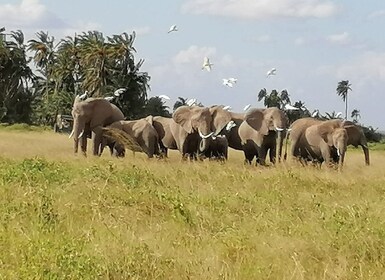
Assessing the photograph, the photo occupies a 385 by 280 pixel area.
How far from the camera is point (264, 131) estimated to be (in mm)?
22328

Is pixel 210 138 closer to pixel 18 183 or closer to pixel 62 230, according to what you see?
pixel 18 183

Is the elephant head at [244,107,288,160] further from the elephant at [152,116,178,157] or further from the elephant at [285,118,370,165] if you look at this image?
the elephant at [152,116,178,157]

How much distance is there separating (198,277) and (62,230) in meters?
2.10

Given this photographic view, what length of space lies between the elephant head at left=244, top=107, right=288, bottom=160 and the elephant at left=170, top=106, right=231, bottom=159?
2.27ft

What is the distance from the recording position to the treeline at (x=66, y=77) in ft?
150

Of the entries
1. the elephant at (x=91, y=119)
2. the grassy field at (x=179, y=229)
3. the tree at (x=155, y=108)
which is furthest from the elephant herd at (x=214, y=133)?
the tree at (x=155, y=108)

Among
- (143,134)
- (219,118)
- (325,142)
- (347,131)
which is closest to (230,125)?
(219,118)

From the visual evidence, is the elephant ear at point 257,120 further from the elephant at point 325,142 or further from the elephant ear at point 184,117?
the elephant ear at point 184,117

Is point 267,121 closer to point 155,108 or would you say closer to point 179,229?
point 179,229

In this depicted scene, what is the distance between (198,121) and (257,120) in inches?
71.1

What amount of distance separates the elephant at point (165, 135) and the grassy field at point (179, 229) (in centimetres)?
1088

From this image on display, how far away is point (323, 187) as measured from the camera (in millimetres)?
13031

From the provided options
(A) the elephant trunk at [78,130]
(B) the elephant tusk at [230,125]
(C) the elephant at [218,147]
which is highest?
(B) the elephant tusk at [230,125]

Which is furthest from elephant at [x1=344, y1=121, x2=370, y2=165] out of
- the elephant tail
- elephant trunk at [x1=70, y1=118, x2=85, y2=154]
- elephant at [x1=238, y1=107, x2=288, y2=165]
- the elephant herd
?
elephant trunk at [x1=70, y1=118, x2=85, y2=154]
